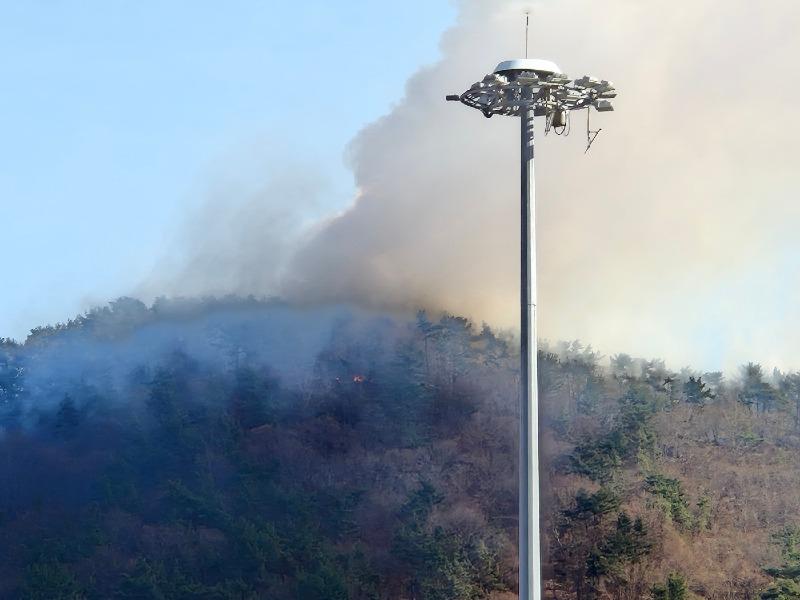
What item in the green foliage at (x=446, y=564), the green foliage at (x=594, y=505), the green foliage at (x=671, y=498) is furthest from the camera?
the green foliage at (x=671, y=498)

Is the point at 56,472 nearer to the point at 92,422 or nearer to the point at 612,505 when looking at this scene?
the point at 92,422

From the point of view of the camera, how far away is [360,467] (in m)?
110

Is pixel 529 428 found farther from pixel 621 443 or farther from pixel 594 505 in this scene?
pixel 621 443

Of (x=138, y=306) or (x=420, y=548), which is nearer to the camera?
(x=420, y=548)

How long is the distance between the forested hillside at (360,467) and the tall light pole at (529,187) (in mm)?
42261

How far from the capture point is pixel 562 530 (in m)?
97.1

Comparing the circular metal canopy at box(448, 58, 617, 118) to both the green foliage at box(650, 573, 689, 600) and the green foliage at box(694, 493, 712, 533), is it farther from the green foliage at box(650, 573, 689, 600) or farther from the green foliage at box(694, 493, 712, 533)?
the green foliage at box(694, 493, 712, 533)

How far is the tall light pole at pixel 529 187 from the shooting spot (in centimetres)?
4200

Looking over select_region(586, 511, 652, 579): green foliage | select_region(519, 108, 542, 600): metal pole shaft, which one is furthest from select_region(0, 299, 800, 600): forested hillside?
select_region(519, 108, 542, 600): metal pole shaft

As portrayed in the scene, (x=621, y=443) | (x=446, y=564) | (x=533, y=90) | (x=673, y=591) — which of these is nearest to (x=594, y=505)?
(x=446, y=564)

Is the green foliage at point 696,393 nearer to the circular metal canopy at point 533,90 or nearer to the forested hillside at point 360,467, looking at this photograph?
the forested hillside at point 360,467

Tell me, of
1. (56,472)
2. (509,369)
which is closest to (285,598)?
(56,472)

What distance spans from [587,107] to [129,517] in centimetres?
6338

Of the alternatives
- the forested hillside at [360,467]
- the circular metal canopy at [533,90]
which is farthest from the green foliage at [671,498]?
the circular metal canopy at [533,90]
